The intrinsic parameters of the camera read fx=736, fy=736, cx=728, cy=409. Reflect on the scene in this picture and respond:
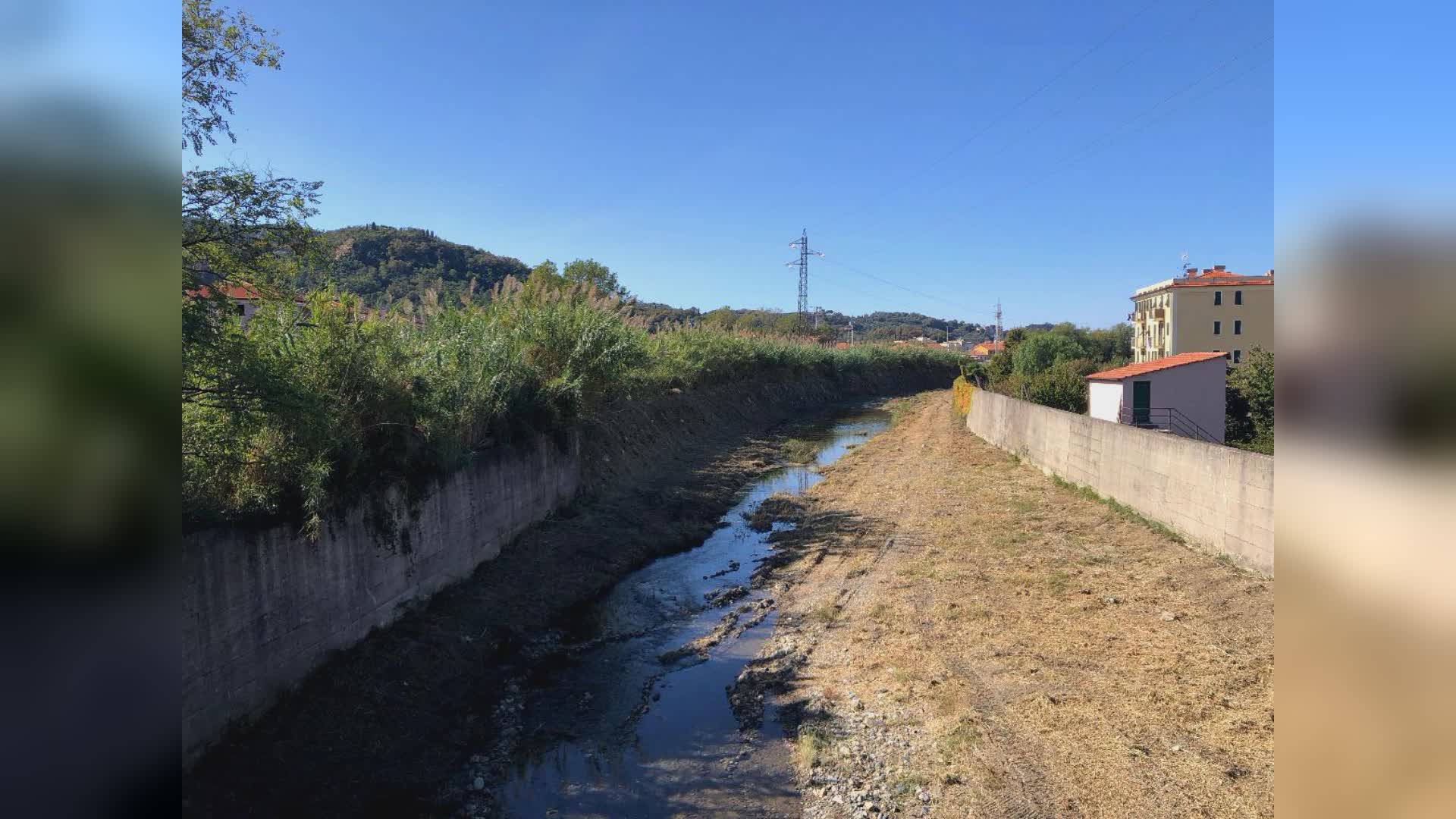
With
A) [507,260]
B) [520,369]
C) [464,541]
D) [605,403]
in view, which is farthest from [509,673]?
[507,260]

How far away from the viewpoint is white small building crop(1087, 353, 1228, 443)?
20.6 m

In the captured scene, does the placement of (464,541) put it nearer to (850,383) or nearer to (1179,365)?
(1179,365)

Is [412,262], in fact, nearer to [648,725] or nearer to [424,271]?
[424,271]

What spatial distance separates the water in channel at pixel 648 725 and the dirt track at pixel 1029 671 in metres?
0.54

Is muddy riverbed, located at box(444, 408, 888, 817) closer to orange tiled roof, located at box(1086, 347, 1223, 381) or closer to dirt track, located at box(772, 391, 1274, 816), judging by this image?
dirt track, located at box(772, 391, 1274, 816)

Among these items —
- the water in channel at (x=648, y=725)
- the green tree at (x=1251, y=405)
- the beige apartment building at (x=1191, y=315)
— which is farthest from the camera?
the beige apartment building at (x=1191, y=315)

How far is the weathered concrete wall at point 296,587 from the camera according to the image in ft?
18.8

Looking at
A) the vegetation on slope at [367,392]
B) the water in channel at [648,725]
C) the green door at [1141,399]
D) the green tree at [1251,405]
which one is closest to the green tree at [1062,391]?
the green tree at [1251,405]

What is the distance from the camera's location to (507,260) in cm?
6156

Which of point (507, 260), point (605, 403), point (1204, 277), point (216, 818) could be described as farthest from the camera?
point (507, 260)

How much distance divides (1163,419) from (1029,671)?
16.3 meters

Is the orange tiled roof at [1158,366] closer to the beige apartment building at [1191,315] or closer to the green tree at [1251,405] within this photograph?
the green tree at [1251,405]

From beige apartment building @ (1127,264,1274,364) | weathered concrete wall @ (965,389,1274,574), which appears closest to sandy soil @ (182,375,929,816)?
weathered concrete wall @ (965,389,1274,574)
